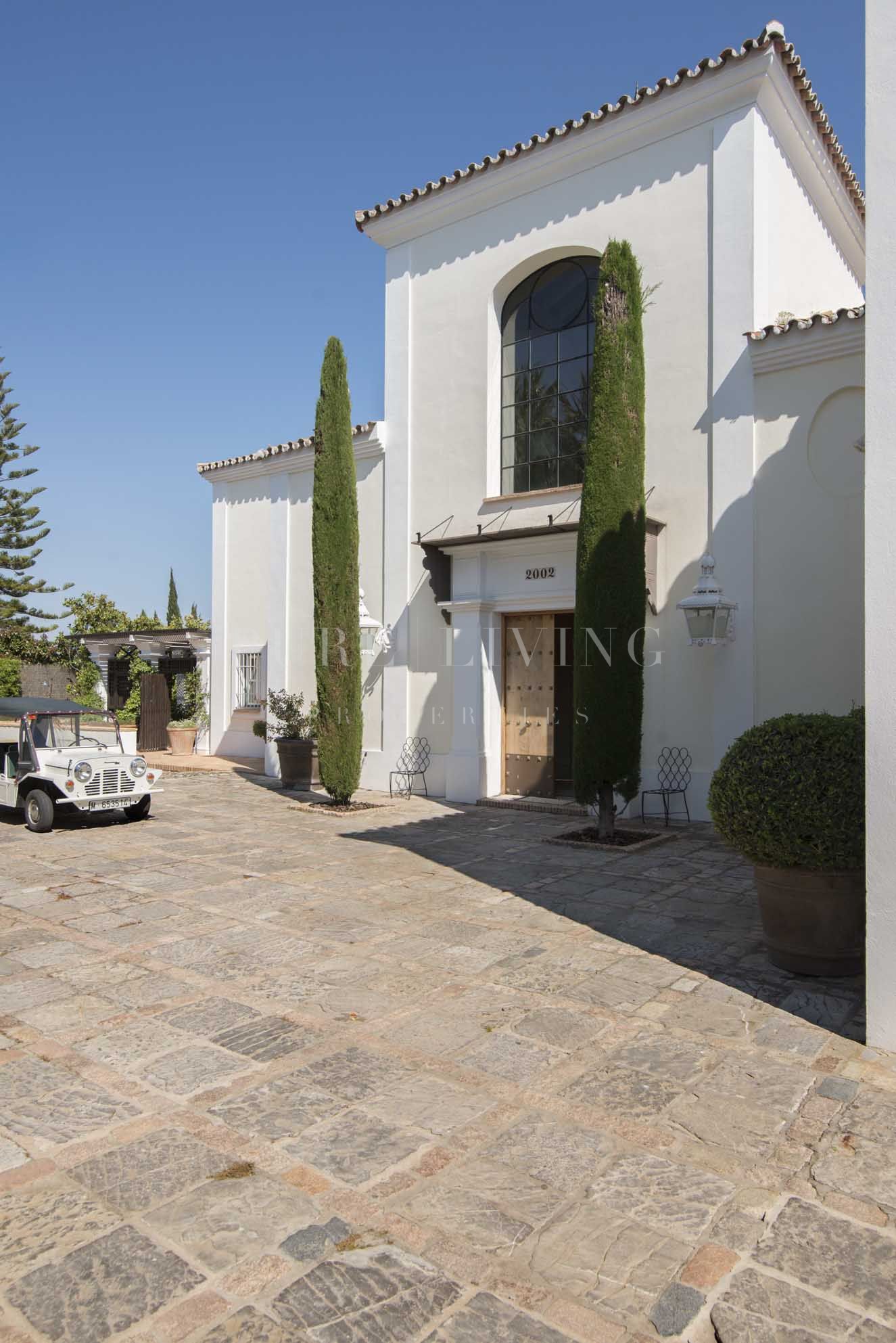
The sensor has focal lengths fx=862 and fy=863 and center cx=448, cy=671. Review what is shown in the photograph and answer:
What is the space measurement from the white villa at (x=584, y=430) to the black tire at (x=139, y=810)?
3693 millimetres

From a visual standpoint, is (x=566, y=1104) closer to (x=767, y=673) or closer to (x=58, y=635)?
(x=767, y=673)

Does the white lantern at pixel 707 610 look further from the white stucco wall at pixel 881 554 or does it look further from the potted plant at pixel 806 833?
the white stucco wall at pixel 881 554

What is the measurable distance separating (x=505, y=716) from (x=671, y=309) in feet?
18.6

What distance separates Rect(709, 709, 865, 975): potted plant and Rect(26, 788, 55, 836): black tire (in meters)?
7.85

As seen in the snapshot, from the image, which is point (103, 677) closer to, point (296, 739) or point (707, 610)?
point (296, 739)

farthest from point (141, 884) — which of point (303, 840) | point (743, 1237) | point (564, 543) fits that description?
point (564, 543)

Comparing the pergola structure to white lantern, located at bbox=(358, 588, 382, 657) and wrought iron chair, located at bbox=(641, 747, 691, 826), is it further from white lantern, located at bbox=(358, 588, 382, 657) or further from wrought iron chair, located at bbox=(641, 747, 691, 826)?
wrought iron chair, located at bbox=(641, 747, 691, 826)

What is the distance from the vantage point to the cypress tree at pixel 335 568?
39.0ft

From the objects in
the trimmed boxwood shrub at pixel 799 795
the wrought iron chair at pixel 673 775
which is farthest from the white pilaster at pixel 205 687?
the trimmed boxwood shrub at pixel 799 795

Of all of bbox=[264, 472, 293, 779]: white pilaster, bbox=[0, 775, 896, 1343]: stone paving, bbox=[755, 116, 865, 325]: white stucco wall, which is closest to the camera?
bbox=[0, 775, 896, 1343]: stone paving

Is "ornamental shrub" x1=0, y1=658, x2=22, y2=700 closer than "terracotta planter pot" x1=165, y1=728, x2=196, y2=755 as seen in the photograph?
No

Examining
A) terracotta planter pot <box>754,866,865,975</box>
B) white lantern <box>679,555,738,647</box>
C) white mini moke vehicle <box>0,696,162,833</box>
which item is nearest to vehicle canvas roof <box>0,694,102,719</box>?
white mini moke vehicle <box>0,696,162,833</box>

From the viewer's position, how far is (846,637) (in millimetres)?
9133

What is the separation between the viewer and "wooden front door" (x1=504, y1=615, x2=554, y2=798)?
11.8 metres
